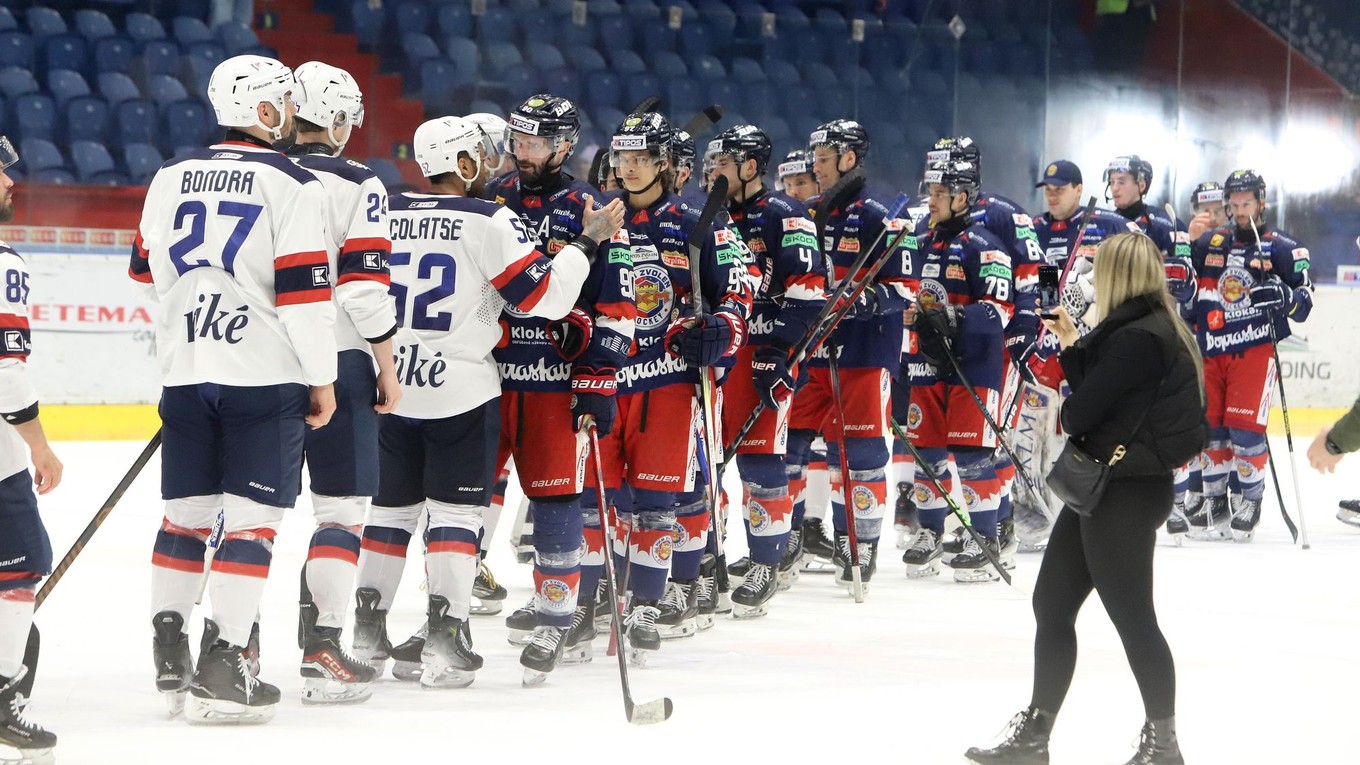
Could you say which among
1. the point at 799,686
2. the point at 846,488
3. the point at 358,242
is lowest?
the point at 799,686

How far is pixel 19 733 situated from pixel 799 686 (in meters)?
1.85

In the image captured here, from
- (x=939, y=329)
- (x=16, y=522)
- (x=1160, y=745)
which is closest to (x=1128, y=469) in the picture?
(x=1160, y=745)

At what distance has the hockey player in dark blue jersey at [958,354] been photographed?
5.51 m

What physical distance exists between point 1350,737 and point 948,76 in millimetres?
8163

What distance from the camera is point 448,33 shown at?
1009 centimetres

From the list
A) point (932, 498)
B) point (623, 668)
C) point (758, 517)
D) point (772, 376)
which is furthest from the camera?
point (932, 498)

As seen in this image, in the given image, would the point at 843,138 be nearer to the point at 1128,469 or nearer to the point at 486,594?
the point at 486,594

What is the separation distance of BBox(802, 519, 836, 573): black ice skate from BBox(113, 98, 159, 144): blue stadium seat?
18.1 ft

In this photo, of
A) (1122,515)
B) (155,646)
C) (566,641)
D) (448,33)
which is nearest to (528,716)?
(566,641)

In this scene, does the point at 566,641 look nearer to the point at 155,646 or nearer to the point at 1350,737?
the point at 155,646

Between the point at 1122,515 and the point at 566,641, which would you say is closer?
the point at 1122,515

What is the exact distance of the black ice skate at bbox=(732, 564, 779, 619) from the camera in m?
4.78

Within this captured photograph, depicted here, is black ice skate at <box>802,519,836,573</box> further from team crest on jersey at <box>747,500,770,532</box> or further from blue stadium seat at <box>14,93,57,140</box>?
blue stadium seat at <box>14,93,57,140</box>

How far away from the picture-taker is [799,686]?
3.87 m
